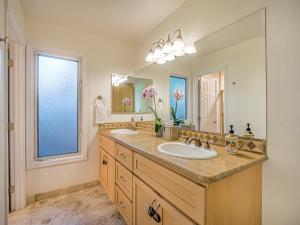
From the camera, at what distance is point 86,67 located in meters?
2.26

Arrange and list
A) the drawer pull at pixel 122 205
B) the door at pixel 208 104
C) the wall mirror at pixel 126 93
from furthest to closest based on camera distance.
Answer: the wall mirror at pixel 126 93 → the drawer pull at pixel 122 205 → the door at pixel 208 104

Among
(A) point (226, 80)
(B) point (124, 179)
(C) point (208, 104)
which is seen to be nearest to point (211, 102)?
(C) point (208, 104)

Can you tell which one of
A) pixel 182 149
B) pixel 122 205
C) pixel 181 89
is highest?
pixel 181 89

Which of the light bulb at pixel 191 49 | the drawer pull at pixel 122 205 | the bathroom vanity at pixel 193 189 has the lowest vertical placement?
the drawer pull at pixel 122 205

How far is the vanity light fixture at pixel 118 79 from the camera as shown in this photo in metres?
2.48

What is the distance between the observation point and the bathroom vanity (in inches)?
29.4

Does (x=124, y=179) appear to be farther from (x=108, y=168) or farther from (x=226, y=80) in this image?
(x=226, y=80)

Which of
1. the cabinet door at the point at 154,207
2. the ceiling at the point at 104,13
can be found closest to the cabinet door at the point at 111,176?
the cabinet door at the point at 154,207

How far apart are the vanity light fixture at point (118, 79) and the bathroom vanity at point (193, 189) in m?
1.39

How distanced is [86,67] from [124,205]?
183cm

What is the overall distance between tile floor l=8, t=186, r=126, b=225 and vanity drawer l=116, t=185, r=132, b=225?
18 cm

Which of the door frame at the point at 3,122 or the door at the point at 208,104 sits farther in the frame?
the door at the point at 208,104

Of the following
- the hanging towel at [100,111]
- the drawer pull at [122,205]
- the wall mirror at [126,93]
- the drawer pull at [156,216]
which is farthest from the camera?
the wall mirror at [126,93]

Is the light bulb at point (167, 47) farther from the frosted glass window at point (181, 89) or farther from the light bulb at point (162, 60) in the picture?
the frosted glass window at point (181, 89)
